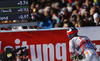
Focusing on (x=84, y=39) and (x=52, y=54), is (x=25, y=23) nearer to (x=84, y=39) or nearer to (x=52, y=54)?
(x=52, y=54)

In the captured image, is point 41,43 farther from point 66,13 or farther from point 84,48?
point 66,13

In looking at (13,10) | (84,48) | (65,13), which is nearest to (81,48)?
(84,48)

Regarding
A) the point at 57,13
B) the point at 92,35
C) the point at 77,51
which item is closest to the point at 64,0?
the point at 57,13

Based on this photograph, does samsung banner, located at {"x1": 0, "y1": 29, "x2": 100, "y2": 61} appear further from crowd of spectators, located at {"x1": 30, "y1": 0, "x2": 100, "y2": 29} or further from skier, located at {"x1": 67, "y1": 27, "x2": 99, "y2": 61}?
crowd of spectators, located at {"x1": 30, "y1": 0, "x2": 100, "y2": 29}

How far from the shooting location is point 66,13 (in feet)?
39.7

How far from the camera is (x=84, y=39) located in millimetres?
7617

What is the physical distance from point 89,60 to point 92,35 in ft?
4.47

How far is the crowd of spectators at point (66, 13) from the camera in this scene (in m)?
9.96

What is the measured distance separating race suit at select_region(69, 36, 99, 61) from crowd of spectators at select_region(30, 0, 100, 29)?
152cm

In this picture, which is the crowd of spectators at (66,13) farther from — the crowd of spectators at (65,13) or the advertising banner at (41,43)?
the advertising banner at (41,43)

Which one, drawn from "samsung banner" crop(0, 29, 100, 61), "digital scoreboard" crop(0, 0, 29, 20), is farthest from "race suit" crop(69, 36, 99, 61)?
"digital scoreboard" crop(0, 0, 29, 20)

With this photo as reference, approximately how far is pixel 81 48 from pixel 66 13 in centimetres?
472

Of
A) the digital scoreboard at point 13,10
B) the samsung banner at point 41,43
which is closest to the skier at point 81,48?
the samsung banner at point 41,43

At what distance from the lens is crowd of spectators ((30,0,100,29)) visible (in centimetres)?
996
